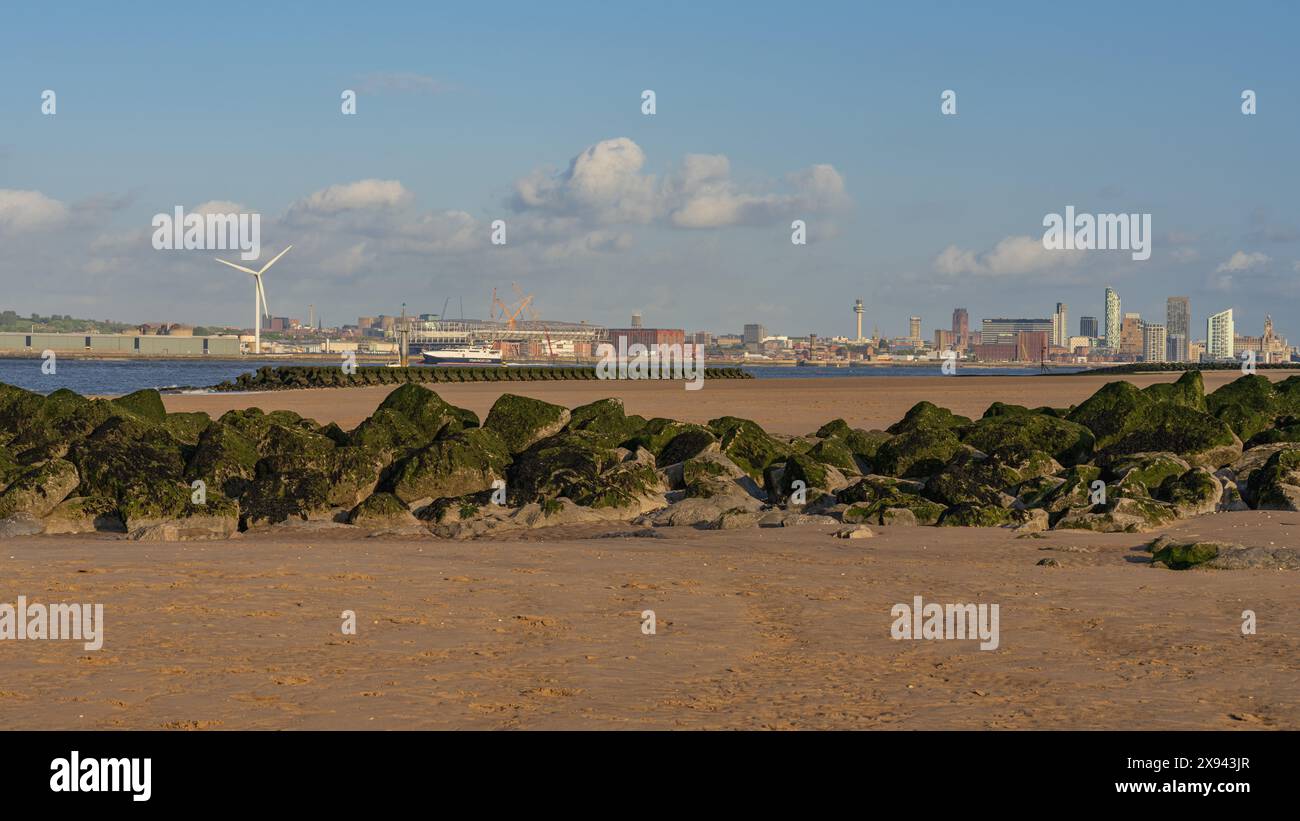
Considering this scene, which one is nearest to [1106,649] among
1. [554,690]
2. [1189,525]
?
[554,690]

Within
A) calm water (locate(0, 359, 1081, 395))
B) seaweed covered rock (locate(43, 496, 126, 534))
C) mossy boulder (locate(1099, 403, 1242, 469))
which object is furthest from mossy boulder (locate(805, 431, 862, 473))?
calm water (locate(0, 359, 1081, 395))

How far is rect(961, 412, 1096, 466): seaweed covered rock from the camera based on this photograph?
21594 millimetres

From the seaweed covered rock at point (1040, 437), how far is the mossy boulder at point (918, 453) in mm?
823

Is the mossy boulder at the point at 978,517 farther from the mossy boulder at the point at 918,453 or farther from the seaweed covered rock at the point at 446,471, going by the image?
the seaweed covered rock at the point at 446,471

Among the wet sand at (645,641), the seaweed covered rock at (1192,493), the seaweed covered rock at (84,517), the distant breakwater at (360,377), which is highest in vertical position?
the distant breakwater at (360,377)

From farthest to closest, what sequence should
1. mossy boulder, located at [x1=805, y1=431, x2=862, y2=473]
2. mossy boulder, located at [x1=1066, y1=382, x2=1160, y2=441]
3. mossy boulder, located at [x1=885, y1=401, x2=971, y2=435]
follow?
mossy boulder, located at [x1=885, y1=401, x2=971, y2=435] → mossy boulder, located at [x1=1066, y1=382, x2=1160, y2=441] → mossy boulder, located at [x1=805, y1=431, x2=862, y2=473]

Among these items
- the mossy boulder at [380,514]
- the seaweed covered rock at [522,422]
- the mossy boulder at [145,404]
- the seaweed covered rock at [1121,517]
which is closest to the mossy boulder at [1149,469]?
the seaweed covered rock at [1121,517]

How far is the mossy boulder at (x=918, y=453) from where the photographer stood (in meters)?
21.0

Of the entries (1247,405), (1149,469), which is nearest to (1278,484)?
(1149,469)

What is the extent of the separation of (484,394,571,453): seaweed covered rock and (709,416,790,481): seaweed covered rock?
2939 millimetres

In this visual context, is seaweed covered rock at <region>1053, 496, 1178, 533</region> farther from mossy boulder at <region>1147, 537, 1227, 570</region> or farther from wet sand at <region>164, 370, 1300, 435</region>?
wet sand at <region>164, 370, 1300, 435</region>

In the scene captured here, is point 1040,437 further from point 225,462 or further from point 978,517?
point 225,462
